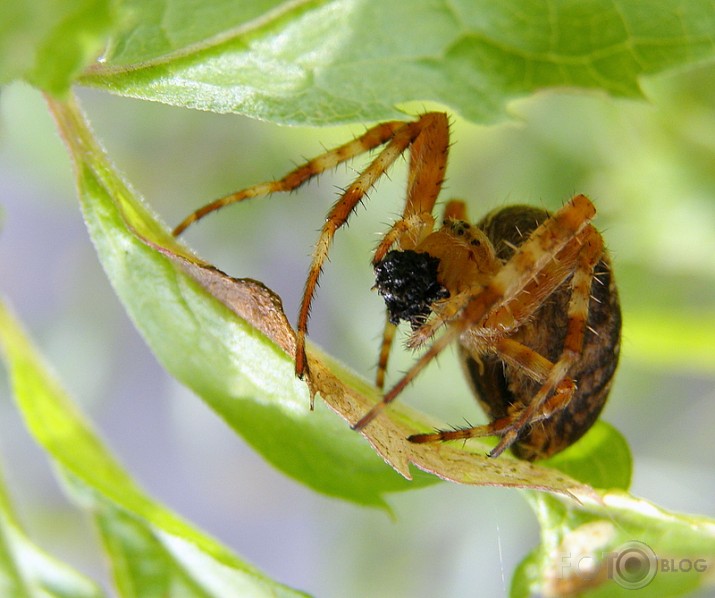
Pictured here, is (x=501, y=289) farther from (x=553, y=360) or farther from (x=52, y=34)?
(x=52, y=34)

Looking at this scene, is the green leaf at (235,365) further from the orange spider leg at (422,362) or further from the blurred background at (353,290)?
the blurred background at (353,290)

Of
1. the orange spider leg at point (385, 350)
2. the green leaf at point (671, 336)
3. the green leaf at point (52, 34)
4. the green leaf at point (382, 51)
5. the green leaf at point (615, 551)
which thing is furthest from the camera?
the green leaf at point (671, 336)

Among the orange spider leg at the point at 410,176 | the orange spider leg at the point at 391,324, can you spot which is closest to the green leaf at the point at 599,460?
the orange spider leg at the point at 391,324

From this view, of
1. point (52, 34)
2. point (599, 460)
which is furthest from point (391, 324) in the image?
point (52, 34)

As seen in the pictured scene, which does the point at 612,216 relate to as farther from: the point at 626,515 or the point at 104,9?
the point at 104,9

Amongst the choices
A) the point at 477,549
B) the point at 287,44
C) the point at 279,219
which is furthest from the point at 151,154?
the point at 287,44

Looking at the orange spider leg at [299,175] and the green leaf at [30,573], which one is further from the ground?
the orange spider leg at [299,175]
